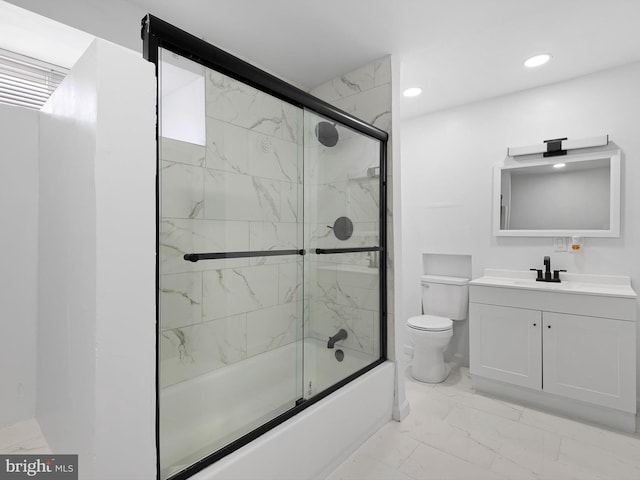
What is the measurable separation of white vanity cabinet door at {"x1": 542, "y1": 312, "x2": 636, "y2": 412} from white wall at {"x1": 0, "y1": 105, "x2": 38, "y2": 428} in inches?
130

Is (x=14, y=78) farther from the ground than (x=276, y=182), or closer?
farther from the ground

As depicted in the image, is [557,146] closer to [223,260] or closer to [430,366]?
[430,366]

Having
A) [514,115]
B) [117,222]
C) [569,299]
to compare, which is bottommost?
[569,299]

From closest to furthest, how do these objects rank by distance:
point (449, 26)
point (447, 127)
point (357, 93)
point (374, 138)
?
point (449, 26), point (374, 138), point (357, 93), point (447, 127)

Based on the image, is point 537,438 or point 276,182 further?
point 537,438

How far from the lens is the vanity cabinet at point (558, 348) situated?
2094 millimetres

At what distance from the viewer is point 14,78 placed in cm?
180

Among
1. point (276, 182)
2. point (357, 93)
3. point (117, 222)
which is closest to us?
point (117, 222)

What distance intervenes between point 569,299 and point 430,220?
4.51ft

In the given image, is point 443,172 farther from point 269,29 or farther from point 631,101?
point 269,29

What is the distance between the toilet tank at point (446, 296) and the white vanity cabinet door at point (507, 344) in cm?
38

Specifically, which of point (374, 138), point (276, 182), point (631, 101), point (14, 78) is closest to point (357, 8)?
point (374, 138)

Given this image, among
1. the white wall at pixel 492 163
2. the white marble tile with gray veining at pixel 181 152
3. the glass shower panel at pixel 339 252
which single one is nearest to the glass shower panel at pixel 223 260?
the white marble tile with gray veining at pixel 181 152

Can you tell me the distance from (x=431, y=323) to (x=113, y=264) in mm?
2542
